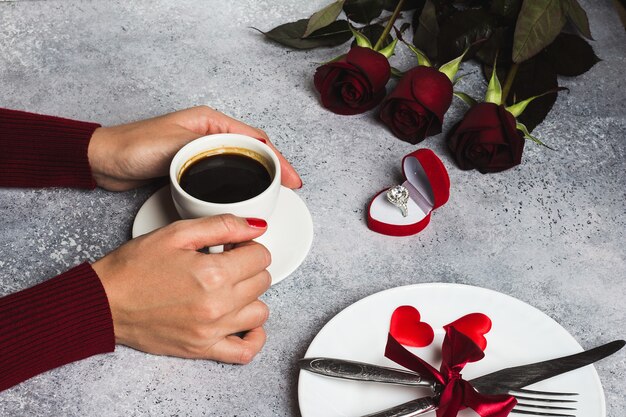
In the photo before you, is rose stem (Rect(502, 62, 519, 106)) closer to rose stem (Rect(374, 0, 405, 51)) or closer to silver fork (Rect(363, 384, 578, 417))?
rose stem (Rect(374, 0, 405, 51))

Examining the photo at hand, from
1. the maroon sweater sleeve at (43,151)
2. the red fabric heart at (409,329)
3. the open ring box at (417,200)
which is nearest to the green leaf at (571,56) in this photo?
the open ring box at (417,200)

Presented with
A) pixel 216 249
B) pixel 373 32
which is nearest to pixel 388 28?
pixel 373 32

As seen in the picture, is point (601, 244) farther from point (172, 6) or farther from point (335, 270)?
point (172, 6)

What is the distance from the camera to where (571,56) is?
130 centimetres

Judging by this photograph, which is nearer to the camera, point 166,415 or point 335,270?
point 166,415

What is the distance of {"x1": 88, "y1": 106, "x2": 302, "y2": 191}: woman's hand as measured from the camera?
0.98 meters

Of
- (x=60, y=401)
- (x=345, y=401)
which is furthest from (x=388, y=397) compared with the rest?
(x=60, y=401)

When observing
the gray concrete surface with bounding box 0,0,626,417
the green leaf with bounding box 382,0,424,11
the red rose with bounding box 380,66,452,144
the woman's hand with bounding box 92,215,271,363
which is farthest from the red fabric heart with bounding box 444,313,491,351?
the green leaf with bounding box 382,0,424,11

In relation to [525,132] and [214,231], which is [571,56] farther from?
[214,231]

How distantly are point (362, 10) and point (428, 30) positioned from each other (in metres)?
0.13

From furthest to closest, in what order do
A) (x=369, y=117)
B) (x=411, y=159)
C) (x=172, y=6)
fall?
(x=172, y=6)
(x=369, y=117)
(x=411, y=159)

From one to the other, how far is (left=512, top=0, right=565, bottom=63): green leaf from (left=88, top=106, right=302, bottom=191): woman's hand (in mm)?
432

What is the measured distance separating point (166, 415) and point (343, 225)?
37 cm

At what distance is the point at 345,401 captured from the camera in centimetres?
77
